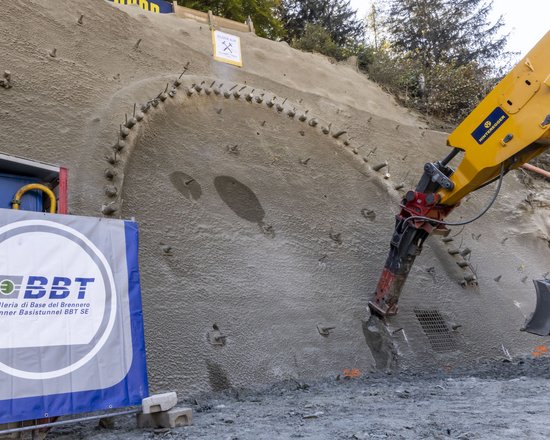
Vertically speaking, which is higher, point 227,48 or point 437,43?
point 437,43

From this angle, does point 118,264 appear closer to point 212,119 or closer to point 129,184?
point 129,184

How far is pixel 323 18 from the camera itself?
20.8 meters

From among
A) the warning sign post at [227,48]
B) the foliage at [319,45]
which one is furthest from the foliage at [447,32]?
the warning sign post at [227,48]

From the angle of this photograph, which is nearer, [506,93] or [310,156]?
[506,93]

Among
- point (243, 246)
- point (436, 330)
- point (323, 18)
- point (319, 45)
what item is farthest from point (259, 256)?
point (323, 18)

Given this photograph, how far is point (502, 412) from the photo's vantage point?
3498 mm

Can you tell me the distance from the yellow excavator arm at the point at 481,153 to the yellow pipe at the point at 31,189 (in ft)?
13.7

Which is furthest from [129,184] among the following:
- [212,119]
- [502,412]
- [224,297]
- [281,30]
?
[281,30]

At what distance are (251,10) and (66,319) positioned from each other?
16.5m

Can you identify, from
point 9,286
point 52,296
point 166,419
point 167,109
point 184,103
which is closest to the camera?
point 9,286

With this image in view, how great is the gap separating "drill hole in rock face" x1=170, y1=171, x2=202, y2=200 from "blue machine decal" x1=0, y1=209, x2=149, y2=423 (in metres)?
2.78

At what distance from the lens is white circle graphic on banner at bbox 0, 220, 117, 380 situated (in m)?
3.31

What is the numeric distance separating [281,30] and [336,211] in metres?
13.1

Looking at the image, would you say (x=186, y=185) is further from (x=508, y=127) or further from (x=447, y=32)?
(x=447, y=32)
